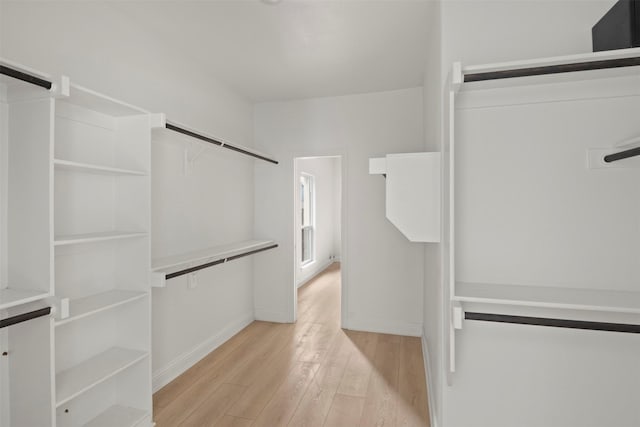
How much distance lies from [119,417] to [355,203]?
264 cm

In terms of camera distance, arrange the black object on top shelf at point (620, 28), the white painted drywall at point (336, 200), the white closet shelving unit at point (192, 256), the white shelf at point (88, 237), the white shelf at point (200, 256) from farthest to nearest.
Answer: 1. the white painted drywall at point (336, 200)
2. the white shelf at point (200, 256)
3. the white closet shelving unit at point (192, 256)
4. the white shelf at point (88, 237)
5. the black object on top shelf at point (620, 28)

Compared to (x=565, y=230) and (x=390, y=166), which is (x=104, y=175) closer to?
(x=390, y=166)

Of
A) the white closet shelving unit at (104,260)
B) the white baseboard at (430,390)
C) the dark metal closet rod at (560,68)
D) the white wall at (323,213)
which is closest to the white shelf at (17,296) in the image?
the white closet shelving unit at (104,260)

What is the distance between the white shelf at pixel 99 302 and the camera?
1.58 meters

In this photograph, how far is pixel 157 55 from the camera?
2.41 meters

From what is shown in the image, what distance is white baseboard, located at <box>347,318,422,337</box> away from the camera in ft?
11.2

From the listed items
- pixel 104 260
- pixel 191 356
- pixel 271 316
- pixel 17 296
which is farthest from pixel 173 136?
pixel 271 316

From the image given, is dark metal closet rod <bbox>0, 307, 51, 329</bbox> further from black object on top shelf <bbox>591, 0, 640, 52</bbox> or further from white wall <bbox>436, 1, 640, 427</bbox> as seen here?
black object on top shelf <bbox>591, 0, 640, 52</bbox>

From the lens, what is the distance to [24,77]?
1.28 meters

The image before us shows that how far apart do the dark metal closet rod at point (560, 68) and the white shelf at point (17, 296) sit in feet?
6.53

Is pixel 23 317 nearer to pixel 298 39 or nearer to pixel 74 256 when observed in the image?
pixel 74 256

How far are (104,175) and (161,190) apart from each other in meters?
0.52

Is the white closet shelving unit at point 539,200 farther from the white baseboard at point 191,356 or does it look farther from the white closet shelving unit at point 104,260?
the white baseboard at point 191,356

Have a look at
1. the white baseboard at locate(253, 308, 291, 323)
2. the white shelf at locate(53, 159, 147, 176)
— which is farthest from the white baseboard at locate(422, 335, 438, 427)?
the white shelf at locate(53, 159, 147, 176)
